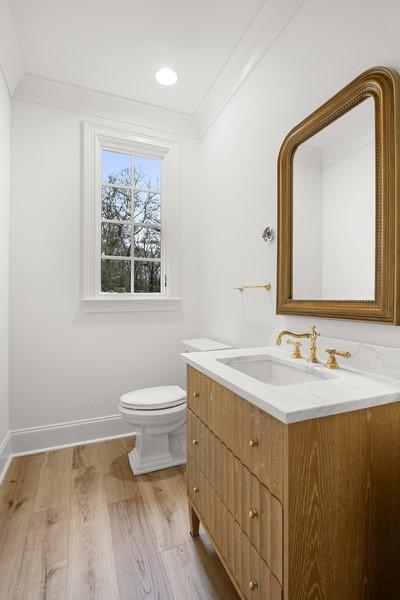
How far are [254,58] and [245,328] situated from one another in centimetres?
166

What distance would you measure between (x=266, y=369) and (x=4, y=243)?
1.87 m

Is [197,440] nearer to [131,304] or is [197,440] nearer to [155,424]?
[155,424]

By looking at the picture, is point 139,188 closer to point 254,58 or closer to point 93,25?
point 93,25

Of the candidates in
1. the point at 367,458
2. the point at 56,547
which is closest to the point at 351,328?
the point at 367,458

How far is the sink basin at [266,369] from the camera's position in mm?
1315

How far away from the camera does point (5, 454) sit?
1989 millimetres

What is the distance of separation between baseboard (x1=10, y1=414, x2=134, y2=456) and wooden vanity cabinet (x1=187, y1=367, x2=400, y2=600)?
1621mm

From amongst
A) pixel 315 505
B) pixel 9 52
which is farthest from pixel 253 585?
pixel 9 52

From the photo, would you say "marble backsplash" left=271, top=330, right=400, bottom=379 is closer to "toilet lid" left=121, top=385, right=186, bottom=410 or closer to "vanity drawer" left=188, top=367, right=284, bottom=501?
"vanity drawer" left=188, top=367, right=284, bottom=501

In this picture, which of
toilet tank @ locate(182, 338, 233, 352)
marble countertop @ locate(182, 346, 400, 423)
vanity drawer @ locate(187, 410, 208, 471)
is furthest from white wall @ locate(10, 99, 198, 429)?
marble countertop @ locate(182, 346, 400, 423)

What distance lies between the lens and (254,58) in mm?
1799

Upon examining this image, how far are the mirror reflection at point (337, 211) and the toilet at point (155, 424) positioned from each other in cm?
98

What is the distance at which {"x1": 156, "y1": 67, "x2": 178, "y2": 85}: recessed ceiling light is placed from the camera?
2081 mm

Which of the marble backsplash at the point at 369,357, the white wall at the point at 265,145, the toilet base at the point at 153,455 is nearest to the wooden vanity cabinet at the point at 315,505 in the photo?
the marble backsplash at the point at 369,357
